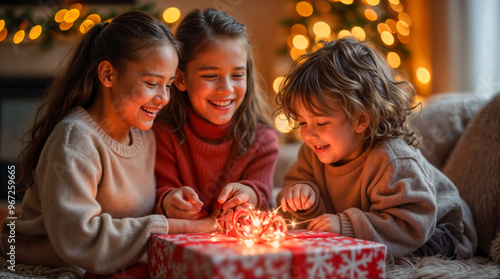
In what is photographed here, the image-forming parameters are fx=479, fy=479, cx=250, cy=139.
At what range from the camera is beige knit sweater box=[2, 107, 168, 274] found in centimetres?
107

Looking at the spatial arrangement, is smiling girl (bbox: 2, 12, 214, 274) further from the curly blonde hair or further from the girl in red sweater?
the curly blonde hair

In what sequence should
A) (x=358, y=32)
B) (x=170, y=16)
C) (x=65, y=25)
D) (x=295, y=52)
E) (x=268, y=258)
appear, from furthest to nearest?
(x=295, y=52)
(x=358, y=32)
(x=170, y=16)
(x=65, y=25)
(x=268, y=258)

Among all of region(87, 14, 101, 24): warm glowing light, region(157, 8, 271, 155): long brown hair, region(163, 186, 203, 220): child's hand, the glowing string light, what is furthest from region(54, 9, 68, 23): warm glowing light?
the glowing string light

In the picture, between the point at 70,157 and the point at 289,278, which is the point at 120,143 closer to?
Answer: the point at 70,157

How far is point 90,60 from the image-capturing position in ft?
4.30

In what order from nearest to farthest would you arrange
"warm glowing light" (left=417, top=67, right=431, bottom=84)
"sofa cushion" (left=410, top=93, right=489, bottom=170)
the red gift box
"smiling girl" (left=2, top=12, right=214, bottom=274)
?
the red gift box < "smiling girl" (left=2, top=12, right=214, bottom=274) < "sofa cushion" (left=410, top=93, right=489, bottom=170) < "warm glowing light" (left=417, top=67, right=431, bottom=84)

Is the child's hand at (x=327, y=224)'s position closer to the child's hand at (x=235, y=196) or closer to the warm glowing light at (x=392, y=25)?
the child's hand at (x=235, y=196)

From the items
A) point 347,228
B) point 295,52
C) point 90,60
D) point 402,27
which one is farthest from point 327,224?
point 402,27

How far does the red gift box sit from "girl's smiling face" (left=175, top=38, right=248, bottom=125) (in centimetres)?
52

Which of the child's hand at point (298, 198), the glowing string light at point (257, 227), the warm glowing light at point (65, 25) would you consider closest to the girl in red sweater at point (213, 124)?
the child's hand at point (298, 198)

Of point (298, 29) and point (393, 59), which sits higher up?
point (298, 29)

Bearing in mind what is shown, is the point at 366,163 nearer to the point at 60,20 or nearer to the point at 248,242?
the point at 248,242

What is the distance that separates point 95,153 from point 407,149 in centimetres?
82

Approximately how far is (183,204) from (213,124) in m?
0.34
